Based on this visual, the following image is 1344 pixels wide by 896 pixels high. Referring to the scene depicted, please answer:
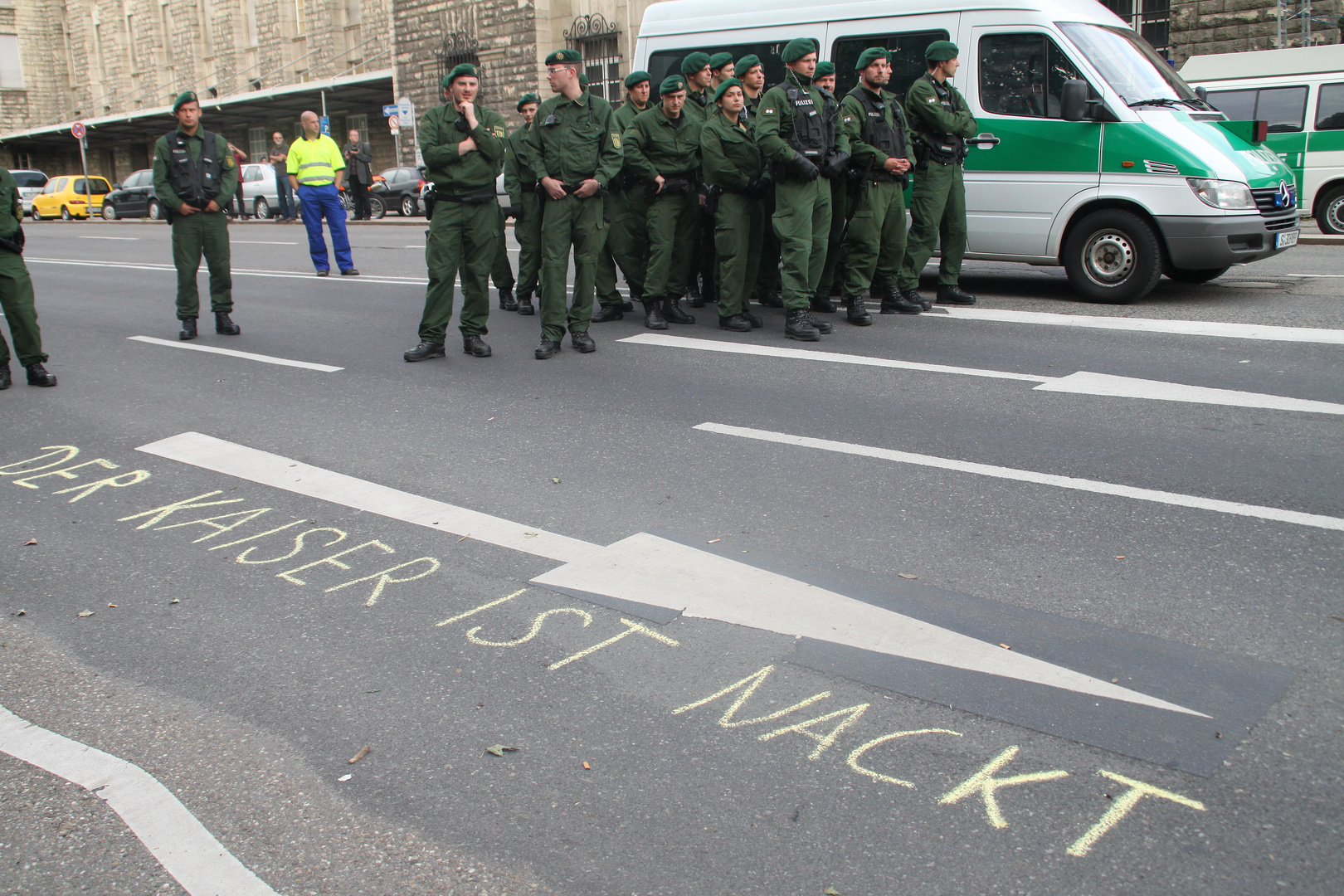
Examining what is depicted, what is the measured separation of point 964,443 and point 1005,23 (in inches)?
202

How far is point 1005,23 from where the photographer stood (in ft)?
29.5

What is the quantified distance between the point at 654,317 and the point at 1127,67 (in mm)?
4300

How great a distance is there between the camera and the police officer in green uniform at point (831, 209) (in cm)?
801

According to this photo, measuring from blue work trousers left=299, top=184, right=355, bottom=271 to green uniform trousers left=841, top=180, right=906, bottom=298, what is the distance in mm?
6851

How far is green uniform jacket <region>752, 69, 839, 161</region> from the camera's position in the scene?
764cm

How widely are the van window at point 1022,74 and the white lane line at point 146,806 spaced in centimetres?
833

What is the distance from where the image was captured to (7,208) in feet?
23.3

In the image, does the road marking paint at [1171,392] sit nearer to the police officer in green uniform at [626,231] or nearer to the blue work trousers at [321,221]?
the police officer in green uniform at [626,231]

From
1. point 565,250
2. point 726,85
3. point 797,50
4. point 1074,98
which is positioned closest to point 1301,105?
point 1074,98

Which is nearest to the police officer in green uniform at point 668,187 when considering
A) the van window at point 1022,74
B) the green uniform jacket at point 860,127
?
the green uniform jacket at point 860,127

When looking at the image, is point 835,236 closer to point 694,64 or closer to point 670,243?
point 670,243

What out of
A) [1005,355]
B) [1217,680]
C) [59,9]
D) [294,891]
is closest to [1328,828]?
[1217,680]

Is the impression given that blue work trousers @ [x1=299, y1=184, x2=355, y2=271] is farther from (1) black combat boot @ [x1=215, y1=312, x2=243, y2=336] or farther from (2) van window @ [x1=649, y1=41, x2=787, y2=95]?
(2) van window @ [x1=649, y1=41, x2=787, y2=95]

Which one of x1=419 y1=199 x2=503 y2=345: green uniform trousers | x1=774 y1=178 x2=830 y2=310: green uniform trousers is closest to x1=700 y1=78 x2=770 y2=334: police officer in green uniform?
x1=774 y1=178 x2=830 y2=310: green uniform trousers
